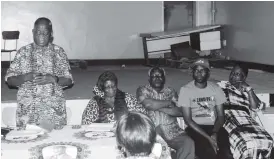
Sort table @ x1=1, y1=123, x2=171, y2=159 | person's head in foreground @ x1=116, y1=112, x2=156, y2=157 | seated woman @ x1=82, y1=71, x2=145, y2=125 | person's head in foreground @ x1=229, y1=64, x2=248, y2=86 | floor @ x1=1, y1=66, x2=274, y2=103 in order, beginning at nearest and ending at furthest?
person's head in foreground @ x1=116, y1=112, x2=156, y2=157 < table @ x1=1, y1=123, x2=171, y2=159 < seated woman @ x1=82, y1=71, x2=145, y2=125 < person's head in foreground @ x1=229, y1=64, x2=248, y2=86 < floor @ x1=1, y1=66, x2=274, y2=103

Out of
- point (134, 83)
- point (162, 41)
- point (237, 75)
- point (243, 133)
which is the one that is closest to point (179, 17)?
point (162, 41)

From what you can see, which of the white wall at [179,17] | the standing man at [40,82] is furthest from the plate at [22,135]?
the white wall at [179,17]

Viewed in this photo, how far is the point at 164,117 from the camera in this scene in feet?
11.0

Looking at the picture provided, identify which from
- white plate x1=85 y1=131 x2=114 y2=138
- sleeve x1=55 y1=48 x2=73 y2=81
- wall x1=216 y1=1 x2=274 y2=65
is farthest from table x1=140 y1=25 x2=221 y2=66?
white plate x1=85 y1=131 x2=114 y2=138

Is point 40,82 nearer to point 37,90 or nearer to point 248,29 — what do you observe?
point 37,90

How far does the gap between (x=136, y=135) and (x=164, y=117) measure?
188 cm

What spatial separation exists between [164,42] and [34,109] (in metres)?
6.41

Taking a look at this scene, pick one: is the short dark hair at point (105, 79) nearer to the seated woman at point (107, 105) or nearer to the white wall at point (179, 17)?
the seated woman at point (107, 105)

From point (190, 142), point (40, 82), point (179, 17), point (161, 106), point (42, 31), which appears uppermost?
point (179, 17)

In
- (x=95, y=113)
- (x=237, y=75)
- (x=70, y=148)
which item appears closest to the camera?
(x=70, y=148)

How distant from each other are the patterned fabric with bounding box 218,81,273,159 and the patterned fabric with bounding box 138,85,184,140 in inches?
18.1

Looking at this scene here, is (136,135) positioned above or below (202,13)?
below

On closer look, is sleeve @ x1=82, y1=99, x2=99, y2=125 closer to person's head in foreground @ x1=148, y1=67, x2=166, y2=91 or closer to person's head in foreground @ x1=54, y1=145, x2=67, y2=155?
person's head in foreground @ x1=148, y1=67, x2=166, y2=91

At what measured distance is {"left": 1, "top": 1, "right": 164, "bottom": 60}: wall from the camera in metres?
9.20
